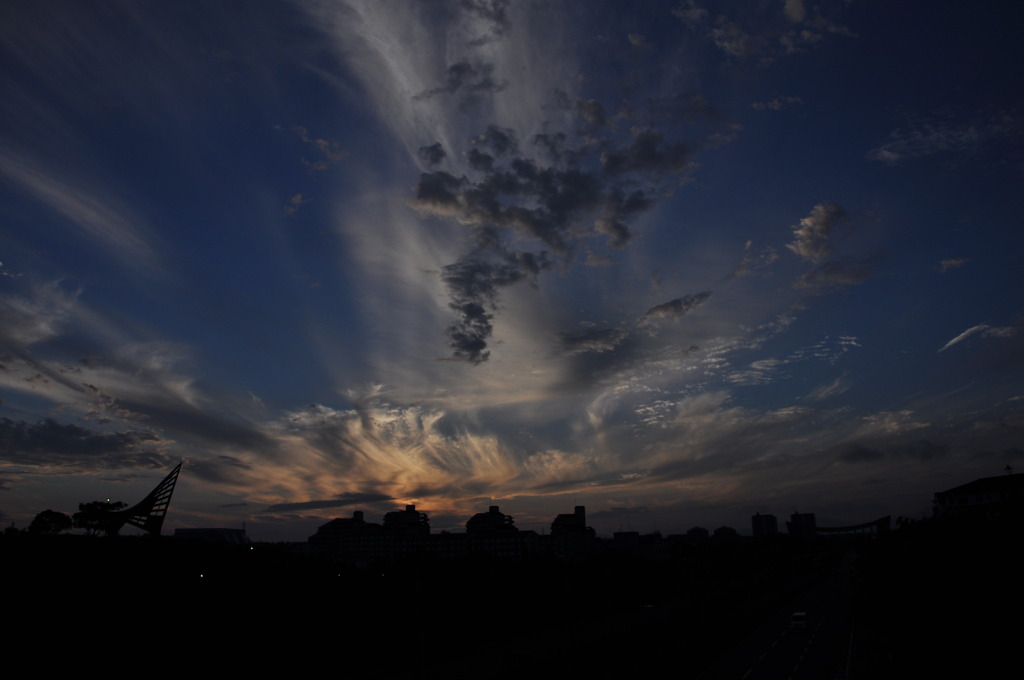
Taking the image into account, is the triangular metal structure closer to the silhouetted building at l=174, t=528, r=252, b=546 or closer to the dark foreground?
the dark foreground

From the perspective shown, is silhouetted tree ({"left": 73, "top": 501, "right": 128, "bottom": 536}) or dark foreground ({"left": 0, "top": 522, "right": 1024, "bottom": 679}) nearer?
dark foreground ({"left": 0, "top": 522, "right": 1024, "bottom": 679})

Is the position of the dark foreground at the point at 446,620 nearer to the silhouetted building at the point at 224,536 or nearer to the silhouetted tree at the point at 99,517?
the silhouetted tree at the point at 99,517

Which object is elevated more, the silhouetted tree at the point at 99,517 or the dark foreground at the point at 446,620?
the silhouetted tree at the point at 99,517

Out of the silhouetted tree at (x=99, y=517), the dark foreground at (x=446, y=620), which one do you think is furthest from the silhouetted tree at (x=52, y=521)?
the dark foreground at (x=446, y=620)

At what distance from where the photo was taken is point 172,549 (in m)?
65.4

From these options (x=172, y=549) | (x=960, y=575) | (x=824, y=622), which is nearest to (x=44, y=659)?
(x=172, y=549)

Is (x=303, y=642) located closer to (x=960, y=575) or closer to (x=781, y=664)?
(x=781, y=664)

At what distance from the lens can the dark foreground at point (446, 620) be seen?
2217 cm

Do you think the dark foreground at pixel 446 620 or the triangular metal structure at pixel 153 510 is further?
the triangular metal structure at pixel 153 510

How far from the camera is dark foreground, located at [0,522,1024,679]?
2217 centimetres

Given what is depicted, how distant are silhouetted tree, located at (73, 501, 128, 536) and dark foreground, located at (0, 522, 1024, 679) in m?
2.32

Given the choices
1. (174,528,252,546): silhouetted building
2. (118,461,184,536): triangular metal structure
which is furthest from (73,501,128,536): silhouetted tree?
(174,528,252,546): silhouetted building

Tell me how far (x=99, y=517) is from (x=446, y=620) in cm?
4078

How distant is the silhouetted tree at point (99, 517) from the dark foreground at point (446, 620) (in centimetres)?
232
